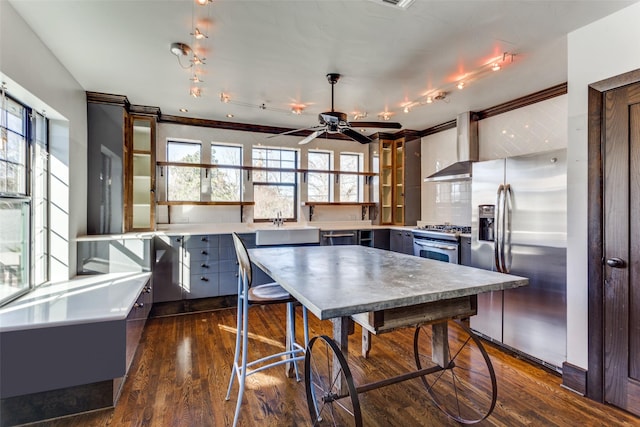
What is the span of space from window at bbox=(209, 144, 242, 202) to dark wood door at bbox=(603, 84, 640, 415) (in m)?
4.04

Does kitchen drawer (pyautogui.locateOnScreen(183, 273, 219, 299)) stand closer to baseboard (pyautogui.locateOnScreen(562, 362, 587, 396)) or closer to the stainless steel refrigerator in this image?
the stainless steel refrigerator

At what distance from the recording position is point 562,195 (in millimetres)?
2352

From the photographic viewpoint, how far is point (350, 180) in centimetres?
541

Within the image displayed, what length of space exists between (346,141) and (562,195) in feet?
11.4

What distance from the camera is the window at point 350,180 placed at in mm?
5367

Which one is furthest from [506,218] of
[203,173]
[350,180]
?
[203,173]

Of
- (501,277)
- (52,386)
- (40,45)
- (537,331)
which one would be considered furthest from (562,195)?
(40,45)

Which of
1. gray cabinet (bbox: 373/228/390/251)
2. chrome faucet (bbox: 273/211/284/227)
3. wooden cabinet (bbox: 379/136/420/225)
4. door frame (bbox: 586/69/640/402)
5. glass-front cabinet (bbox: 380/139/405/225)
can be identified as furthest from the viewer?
glass-front cabinet (bbox: 380/139/405/225)

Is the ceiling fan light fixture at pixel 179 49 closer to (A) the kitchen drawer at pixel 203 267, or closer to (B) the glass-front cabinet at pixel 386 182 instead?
(A) the kitchen drawer at pixel 203 267

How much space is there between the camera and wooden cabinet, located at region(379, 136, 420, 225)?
5.07 m

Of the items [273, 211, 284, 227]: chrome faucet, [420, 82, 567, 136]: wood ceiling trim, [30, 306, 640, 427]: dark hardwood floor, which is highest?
[420, 82, 567, 136]: wood ceiling trim

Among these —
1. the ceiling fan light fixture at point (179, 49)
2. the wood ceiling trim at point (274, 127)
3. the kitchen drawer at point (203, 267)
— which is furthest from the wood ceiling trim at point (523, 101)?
the kitchen drawer at point (203, 267)

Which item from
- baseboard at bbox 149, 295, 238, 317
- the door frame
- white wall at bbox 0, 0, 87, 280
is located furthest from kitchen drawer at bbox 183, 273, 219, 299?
the door frame

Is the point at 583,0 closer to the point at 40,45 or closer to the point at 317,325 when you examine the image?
the point at 317,325
